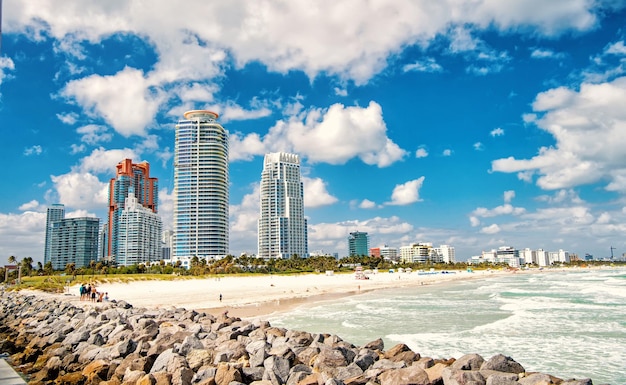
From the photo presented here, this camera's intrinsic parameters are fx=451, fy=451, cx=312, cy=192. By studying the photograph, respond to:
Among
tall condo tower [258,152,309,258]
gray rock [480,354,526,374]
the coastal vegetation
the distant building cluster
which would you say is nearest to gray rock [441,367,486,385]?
gray rock [480,354,526,374]

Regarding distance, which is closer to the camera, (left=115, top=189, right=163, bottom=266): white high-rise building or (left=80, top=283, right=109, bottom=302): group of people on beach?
(left=80, top=283, right=109, bottom=302): group of people on beach

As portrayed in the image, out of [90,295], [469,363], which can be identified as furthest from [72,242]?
[469,363]

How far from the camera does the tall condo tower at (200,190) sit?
139125 millimetres

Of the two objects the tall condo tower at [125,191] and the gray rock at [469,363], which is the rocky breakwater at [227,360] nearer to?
the gray rock at [469,363]

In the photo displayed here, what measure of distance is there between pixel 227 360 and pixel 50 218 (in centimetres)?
19505

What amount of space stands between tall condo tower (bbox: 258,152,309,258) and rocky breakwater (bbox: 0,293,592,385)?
161 meters

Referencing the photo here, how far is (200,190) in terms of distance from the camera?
142m

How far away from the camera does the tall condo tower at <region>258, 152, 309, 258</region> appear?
17725cm

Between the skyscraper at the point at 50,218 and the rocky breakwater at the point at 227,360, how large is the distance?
168475mm

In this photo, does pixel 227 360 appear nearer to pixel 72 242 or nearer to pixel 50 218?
pixel 72 242

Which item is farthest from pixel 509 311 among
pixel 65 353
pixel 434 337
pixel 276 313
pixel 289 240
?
pixel 289 240

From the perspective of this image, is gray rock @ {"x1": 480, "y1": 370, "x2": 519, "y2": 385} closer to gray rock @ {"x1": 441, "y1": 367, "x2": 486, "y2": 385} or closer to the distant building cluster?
gray rock @ {"x1": 441, "y1": 367, "x2": 486, "y2": 385}

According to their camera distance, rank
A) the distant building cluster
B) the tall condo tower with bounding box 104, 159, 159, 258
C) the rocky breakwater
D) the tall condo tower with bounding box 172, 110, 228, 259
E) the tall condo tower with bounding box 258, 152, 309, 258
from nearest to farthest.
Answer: the rocky breakwater
the tall condo tower with bounding box 172, 110, 228, 259
the distant building cluster
the tall condo tower with bounding box 104, 159, 159, 258
the tall condo tower with bounding box 258, 152, 309, 258

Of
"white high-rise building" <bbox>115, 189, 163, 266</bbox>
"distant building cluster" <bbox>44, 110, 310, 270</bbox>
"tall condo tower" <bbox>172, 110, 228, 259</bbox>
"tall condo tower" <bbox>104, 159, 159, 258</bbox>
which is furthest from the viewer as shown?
"tall condo tower" <bbox>104, 159, 159, 258</bbox>
